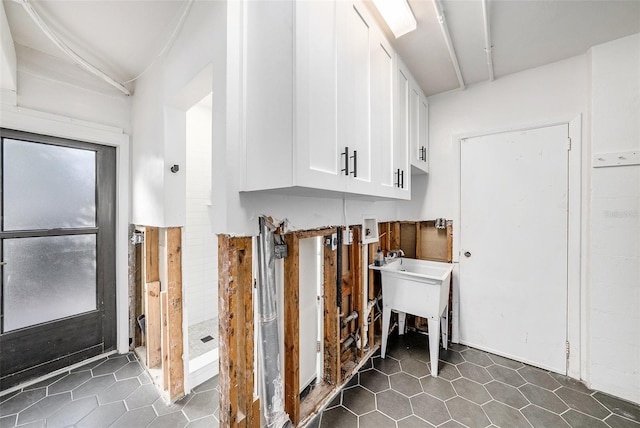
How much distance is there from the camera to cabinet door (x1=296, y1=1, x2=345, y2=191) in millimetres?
1018

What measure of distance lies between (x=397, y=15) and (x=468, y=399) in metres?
2.70

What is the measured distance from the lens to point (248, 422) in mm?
1323

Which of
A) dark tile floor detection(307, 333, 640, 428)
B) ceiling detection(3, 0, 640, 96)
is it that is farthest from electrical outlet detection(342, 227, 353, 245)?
ceiling detection(3, 0, 640, 96)

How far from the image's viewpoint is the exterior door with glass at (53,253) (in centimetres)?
196

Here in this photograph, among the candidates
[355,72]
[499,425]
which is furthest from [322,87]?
[499,425]

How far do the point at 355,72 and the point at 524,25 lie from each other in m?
1.38

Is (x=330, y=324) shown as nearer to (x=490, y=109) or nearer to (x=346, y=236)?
(x=346, y=236)

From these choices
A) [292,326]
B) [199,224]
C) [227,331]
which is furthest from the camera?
[199,224]

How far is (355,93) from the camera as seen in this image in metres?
1.37

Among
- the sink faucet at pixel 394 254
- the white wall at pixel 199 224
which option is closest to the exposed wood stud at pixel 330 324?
A: the sink faucet at pixel 394 254

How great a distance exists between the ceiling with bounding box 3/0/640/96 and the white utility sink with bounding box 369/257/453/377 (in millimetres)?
1869

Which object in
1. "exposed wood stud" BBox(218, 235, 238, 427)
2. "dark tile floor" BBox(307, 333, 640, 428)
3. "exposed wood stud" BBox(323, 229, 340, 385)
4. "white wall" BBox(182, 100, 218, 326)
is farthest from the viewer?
"white wall" BBox(182, 100, 218, 326)

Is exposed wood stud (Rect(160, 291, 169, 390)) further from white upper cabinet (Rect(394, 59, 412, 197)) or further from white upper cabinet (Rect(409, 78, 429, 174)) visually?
white upper cabinet (Rect(409, 78, 429, 174))

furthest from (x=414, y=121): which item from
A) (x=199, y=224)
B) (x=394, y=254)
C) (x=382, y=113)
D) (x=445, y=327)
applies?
(x=199, y=224)
